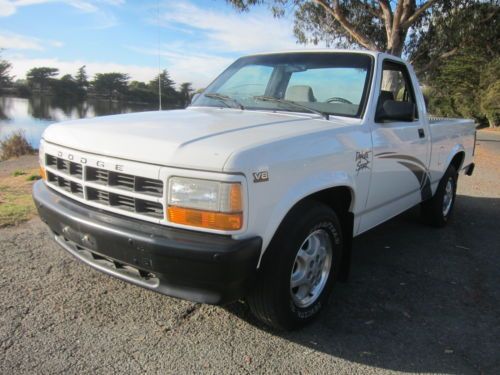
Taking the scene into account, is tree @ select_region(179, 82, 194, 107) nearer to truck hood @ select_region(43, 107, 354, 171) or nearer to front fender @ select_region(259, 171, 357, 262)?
truck hood @ select_region(43, 107, 354, 171)

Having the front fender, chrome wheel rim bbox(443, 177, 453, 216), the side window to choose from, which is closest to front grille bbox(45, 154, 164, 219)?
the front fender

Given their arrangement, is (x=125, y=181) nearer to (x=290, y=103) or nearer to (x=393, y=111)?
(x=290, y=103)

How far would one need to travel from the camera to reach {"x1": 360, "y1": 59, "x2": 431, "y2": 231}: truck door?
3596 mm

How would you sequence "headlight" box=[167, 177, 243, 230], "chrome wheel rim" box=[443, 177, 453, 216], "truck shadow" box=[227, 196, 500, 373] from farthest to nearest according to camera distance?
1. "chrome wheel rim" box=[443, 177, 453, 216]
2. "truck shadow" box=[227, 196, 500, 373]
3. "headlight" box=[167, 177, 243, 230]

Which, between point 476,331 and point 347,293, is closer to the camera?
point 476,331

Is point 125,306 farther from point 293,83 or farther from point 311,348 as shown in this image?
point 293,83

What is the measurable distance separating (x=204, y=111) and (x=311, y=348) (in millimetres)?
2076

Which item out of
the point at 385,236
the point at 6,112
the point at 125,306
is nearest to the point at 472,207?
the point at 385,236

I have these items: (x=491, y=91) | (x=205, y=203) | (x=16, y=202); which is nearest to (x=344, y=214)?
(x=205, y=203)

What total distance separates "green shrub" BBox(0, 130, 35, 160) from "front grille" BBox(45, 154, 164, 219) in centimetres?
1209

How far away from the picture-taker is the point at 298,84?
393 cm

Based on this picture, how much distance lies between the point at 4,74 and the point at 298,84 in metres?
27.2

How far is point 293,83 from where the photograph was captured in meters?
4.00

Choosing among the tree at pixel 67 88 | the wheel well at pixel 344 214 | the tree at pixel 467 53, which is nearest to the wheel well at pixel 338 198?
the wheel well at pixel 344 214
